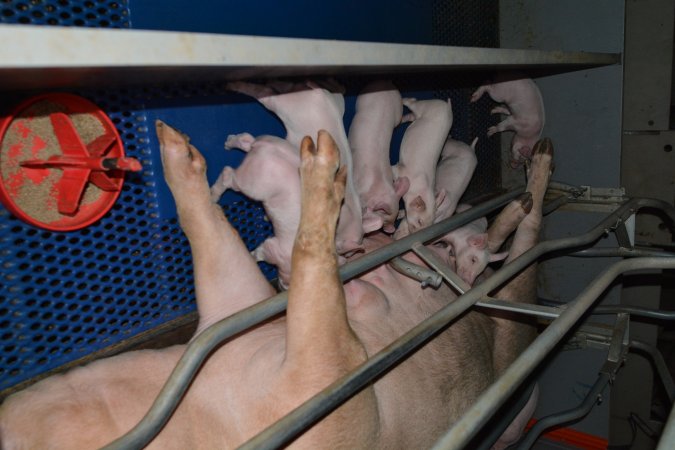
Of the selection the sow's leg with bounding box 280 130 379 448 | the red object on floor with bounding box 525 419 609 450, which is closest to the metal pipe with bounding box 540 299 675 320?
the sow's leg with bounding box 280 130 379 448

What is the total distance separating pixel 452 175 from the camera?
2555 millimetres

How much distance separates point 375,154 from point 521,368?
1274 millimetres

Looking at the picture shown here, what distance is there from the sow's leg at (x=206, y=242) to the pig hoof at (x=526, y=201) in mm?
1370

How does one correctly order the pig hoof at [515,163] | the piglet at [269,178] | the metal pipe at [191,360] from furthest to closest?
the pig hoof at [515,163]
the piglet at [269,178]
the metal pipe at [191,360]

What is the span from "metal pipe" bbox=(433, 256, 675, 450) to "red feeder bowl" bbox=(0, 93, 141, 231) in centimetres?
93

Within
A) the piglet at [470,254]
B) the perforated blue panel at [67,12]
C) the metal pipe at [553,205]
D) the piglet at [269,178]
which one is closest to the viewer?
the perforated blue panel at [67,12]

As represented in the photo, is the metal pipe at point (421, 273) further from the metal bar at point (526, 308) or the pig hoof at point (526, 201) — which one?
the pig hoof at point (526, 201)

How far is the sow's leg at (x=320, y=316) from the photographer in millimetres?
1223

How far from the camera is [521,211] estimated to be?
235 cm

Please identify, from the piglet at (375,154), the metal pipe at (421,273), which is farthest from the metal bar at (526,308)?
the piglet at (375,154)

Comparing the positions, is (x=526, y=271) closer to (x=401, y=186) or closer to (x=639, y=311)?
(x=639, y=311)

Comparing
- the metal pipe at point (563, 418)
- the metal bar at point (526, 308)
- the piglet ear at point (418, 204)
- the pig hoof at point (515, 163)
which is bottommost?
the metal pipe at point (563, 418)

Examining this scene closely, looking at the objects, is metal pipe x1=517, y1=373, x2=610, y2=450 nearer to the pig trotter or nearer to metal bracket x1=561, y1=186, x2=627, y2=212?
the pig trotter

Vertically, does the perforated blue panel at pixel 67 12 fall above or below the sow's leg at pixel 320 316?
above
